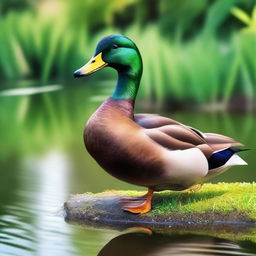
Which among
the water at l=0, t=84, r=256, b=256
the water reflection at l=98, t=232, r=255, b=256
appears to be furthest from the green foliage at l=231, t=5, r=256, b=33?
the water reflection at l=98, t=232, r=255, b=256

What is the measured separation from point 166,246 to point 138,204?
301 millimetres

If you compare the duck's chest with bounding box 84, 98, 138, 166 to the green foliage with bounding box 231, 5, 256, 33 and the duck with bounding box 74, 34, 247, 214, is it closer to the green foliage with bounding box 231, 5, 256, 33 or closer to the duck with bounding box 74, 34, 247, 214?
the duck with bounding box 74, 34, 247, 214

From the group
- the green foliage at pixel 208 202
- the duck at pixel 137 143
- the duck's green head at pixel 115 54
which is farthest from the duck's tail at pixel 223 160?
the duck's green head at pixel 115 54

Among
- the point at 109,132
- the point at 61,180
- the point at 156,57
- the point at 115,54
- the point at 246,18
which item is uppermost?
the point at 115,54

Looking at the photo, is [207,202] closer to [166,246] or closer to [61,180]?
[166,246]

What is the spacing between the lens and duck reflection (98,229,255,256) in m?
2.18

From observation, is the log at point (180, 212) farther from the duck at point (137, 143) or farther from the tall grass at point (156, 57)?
the tall grass at point (156, 57)

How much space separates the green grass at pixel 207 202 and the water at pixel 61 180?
4.8 inches

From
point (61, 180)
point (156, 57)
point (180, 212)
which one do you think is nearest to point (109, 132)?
point (180, 212)

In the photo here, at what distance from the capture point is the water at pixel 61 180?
7.33ft

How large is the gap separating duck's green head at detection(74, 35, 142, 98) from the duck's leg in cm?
35

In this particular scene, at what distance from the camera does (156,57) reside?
5.66 m

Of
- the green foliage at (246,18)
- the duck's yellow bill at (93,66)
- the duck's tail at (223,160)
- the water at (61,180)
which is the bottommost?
the water at (61,180)

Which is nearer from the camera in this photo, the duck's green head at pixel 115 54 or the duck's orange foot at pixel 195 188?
the duck's green head at pixel 115 54
